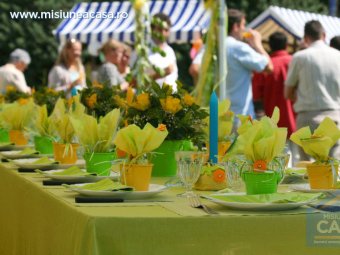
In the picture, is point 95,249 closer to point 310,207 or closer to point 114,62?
point 310,207

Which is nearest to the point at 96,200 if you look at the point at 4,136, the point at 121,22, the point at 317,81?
the point at 4,136

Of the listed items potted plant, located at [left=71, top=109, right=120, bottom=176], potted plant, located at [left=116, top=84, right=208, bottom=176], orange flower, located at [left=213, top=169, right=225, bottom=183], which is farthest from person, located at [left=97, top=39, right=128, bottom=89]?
orange flower, located at [left=213, top=169, right=225, bottom=183]

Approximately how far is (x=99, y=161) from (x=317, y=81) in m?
4.37

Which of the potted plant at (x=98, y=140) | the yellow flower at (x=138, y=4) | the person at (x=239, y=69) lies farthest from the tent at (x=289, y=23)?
the potted plant at (x=98, y=140)

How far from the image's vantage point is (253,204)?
2.74 metres

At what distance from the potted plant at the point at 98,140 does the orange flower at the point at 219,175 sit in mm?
497

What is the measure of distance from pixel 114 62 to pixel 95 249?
7463mm

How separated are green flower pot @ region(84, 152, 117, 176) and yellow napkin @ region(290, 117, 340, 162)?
0.77 m

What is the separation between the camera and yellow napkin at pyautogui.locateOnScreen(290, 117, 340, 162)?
3305 mm

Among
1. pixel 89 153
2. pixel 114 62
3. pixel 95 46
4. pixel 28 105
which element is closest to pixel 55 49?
pixel 95 46

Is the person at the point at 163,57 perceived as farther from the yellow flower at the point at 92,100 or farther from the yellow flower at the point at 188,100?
the yellow flower at the point at 188,100

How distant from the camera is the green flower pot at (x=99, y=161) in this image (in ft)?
12.1

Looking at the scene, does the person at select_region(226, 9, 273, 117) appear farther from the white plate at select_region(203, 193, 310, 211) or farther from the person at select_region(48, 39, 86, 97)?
the white plate at select_region(203, 193, 310, 211)

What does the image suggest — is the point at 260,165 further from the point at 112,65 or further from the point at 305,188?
the point at 112,65
